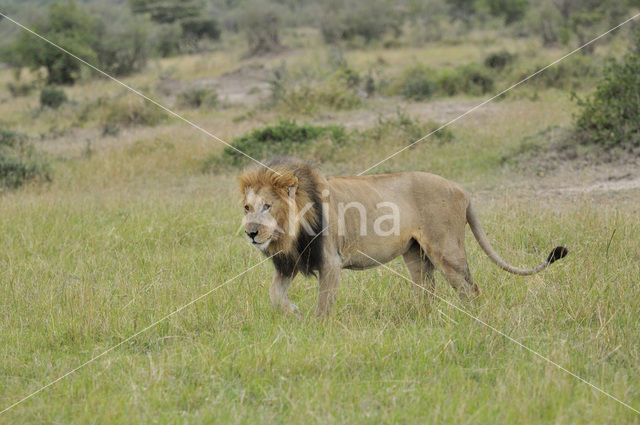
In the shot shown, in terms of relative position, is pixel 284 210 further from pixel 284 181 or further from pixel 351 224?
pixel 351 224

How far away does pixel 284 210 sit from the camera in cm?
439

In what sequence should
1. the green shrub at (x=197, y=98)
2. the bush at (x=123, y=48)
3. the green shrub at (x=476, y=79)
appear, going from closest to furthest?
the green shrub at (x=476, y=79), the green shrub at (x=197, y=98), the bush at (x=123, y=48)

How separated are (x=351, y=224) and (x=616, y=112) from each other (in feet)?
22.0

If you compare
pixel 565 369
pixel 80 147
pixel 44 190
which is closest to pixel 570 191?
pixel 565 369

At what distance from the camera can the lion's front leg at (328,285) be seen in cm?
454

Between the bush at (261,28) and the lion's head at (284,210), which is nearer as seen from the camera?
the lion's head at (284,210)

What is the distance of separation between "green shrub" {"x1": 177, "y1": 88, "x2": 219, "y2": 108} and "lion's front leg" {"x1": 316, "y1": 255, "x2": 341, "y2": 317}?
13.1 metres

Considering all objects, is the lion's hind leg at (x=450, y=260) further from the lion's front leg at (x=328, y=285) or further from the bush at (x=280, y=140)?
the bush at (x=280, y=140)

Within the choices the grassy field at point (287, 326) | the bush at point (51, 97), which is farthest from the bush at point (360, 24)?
the grassy field at point (287, 326)

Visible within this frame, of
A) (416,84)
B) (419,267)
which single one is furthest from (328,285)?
(416,84)

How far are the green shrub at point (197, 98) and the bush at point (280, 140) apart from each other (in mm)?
5420

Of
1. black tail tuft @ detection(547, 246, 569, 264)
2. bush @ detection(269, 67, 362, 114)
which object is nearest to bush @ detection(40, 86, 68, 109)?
bush @ detection(269, 67, 362, 114)

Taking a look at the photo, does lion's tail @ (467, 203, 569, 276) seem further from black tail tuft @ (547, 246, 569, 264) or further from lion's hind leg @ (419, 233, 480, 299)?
lion's hind leg @ (419, 233, 480, 299)

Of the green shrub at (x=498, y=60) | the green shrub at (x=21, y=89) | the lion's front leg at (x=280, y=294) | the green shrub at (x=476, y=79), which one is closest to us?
the lion's front leg at (x=280, y=294)
